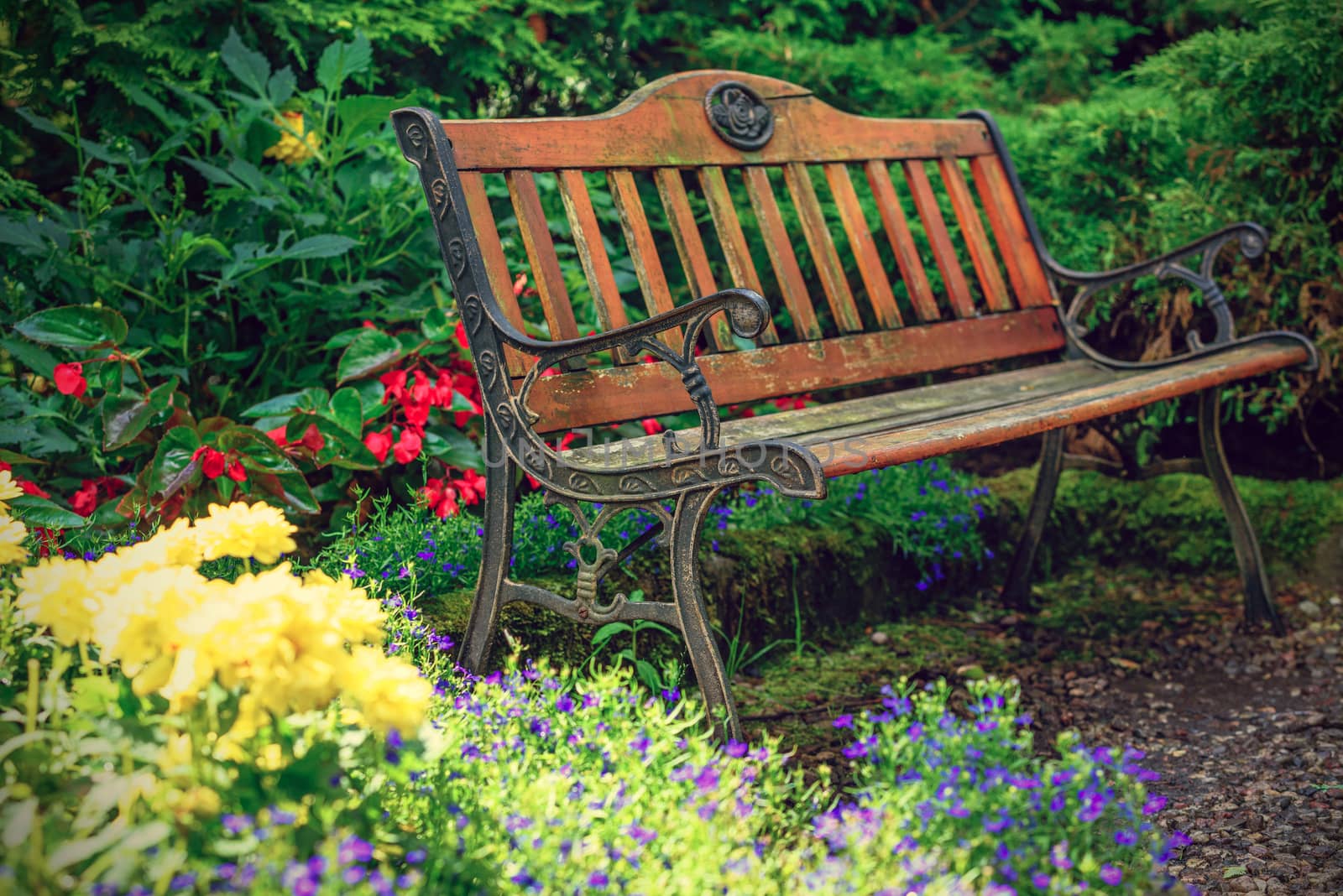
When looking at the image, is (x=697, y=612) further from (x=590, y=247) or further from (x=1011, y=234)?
(x=1011, y=234)

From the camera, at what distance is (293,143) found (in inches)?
136

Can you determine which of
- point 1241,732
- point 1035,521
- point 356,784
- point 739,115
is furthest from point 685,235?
point 1241,732

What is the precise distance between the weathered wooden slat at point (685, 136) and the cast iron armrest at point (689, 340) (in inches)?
19.9

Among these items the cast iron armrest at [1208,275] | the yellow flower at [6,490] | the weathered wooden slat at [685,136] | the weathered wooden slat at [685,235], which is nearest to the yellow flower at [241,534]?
the yellow flower at [6,490]

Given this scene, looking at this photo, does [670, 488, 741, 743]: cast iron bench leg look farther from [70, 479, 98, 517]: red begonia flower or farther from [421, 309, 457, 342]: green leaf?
[70, 479, 98, 517]: red begonia flower

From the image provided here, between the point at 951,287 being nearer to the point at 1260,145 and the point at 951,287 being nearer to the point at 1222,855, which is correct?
the point at 1260,145

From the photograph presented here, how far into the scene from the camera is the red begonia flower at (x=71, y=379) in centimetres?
272

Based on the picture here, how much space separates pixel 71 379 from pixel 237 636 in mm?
1692

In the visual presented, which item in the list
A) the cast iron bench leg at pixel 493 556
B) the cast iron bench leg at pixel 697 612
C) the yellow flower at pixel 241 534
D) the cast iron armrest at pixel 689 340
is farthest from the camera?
the cast iron bench leg at pixel 493 556

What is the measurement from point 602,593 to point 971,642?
123 centimetres

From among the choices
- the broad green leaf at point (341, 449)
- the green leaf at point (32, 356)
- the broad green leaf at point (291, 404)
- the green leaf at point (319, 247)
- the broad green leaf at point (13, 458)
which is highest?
the green leaf at point (319, 247)

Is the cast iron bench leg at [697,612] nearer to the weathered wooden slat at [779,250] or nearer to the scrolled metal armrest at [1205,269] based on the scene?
the weathered wooden slat at [779,250]

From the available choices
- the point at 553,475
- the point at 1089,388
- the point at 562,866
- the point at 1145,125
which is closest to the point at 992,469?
the point at 1145,125

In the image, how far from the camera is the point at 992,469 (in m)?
4.77
